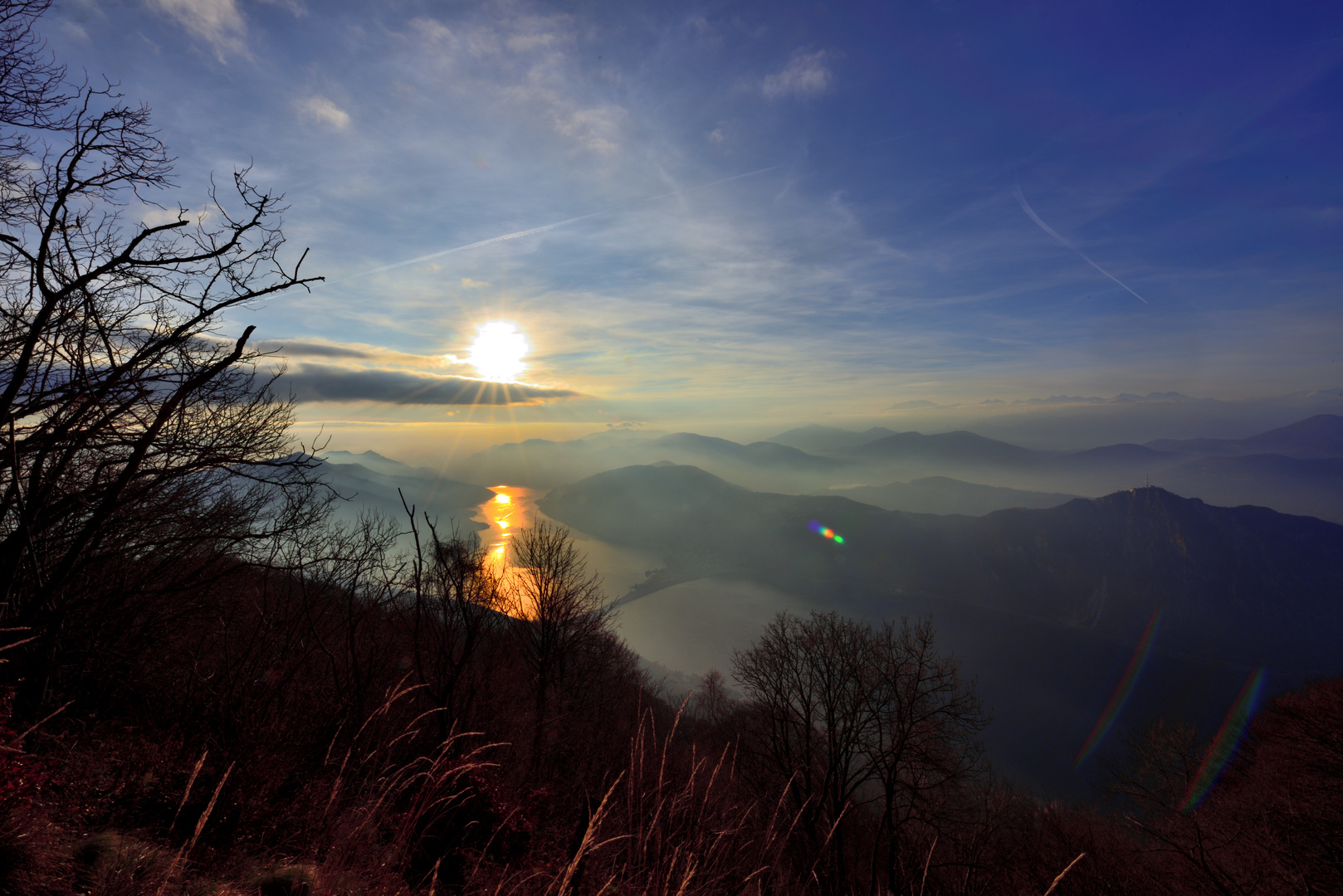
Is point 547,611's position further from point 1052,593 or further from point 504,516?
point 1052,593

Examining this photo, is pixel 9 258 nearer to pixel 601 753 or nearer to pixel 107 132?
pixel 107 132

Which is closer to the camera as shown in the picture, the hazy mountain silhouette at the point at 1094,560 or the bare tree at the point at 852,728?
the bare tree at the point at 852,728

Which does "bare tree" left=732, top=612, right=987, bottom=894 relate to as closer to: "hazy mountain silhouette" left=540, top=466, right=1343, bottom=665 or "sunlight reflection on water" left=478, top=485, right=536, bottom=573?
"sunlight reflection on water" left=478, top=485, right=536, bottom=573

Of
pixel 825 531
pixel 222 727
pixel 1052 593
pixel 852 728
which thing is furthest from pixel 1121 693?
pixel 222 727

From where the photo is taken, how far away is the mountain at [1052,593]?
237ft

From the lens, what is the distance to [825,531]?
144 meters

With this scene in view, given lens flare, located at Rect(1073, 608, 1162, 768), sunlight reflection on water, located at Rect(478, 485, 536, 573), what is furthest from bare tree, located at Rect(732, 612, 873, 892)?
sunlight reflection on water, located at Rect(478, 485, 536, 573)

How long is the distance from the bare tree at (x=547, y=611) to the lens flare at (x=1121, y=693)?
67238mm

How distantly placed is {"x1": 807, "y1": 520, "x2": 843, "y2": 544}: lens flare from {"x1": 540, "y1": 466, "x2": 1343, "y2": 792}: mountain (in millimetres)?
1571

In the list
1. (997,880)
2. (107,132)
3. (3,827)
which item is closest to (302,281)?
(107,132)

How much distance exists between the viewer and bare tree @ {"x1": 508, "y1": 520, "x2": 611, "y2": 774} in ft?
56.7

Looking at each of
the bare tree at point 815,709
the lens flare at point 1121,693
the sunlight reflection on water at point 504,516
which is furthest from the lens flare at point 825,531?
the bare tree at point 815,709

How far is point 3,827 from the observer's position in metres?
2.44

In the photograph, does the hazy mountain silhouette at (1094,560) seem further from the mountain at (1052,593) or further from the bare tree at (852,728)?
the bare tree at (852,728)
